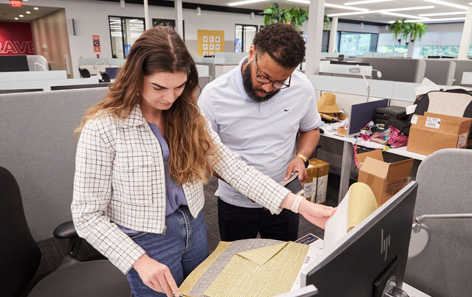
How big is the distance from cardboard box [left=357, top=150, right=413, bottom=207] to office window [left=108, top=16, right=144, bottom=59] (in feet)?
28.8

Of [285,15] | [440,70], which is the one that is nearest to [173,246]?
[440,70]

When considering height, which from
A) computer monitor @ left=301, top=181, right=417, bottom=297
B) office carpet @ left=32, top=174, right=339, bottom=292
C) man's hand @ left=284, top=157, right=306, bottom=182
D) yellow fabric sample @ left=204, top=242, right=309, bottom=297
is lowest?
office carpet @ left=32, top=174, right=339, bottom=292

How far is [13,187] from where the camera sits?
44.6 inches

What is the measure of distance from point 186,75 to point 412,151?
6.47 ft

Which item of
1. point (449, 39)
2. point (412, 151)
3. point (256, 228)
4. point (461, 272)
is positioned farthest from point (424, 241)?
point (449, 39)

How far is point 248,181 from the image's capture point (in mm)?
1024

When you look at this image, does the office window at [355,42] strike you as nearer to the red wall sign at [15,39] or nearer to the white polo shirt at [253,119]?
the red wall sign at [15,39]

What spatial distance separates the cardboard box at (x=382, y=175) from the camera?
2.04 m

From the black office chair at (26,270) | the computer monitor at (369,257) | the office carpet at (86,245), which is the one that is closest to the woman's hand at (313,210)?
the computer monitor at (369,257)

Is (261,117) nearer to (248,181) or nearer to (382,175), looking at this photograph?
(248,181)

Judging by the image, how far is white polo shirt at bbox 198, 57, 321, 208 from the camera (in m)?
1.25

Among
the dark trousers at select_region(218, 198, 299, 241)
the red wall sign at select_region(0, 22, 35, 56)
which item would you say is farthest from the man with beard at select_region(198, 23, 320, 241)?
the red wall sign at select_region(0, 22, 35, 56)

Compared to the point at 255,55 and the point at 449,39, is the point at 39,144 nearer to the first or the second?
the point at 255,55

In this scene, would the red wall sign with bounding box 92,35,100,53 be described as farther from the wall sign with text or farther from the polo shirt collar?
the polo shirt collar
